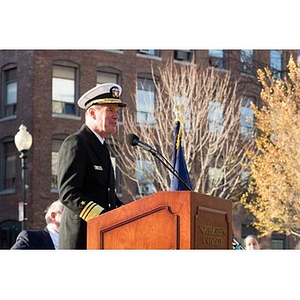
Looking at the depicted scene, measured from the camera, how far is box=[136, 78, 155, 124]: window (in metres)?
32.2

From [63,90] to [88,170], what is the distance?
2854 cm

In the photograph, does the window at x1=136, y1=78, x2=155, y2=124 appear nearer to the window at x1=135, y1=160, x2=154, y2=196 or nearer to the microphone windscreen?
the window at x1=135, y1=160, x2=154, y2=196

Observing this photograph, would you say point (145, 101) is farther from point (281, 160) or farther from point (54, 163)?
point (281, 160)

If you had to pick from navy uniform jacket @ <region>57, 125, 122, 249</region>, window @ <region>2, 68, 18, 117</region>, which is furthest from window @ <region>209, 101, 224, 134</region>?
navy uniform jacket @ <region>57, 125, 122, 249</region>

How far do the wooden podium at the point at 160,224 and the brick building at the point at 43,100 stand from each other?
88.8 feet

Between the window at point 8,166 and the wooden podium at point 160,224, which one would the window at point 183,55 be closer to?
the window at point 8,166

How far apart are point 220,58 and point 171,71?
22.1 feet

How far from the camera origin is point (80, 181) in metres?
5.70

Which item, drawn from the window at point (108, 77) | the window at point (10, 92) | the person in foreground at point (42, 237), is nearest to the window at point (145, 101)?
the window at point (108, 77)

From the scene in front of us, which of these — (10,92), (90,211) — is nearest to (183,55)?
(10,92)

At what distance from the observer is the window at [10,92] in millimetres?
33719

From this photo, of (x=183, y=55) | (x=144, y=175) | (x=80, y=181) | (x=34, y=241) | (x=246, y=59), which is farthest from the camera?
(x=183, y=55)

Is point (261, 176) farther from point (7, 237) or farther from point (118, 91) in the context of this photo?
point (118, 91)

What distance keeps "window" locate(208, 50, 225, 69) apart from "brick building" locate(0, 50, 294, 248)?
52.9 inches
